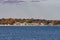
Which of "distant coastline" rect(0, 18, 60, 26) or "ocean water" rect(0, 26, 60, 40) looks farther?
"distant coastline" rect(0, 18, 60, 26)

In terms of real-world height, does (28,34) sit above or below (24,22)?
above

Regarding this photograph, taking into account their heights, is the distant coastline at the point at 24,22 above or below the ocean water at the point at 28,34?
below

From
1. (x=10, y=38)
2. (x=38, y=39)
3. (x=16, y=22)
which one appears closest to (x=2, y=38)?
(x=10, y=38)

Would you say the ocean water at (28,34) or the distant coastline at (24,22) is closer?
the ocean water at (28,34)

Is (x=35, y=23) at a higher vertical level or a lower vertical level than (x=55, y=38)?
lower

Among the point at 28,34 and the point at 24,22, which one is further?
the point at 24,22

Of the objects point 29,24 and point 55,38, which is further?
point 29,24

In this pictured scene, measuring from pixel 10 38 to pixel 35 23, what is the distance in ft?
15.7

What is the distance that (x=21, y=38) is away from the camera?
24.2 ft

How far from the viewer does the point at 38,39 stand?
23.4 feet

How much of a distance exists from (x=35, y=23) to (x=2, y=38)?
15.8 feet

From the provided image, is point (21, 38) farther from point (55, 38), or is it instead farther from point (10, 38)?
point (55, 38)

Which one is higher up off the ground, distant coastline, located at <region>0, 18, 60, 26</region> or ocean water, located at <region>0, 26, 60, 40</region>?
ocean water, located at <region>0, 26, 60, 40</region>

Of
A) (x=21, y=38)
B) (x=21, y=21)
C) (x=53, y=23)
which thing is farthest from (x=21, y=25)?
(x=21, y=38)
